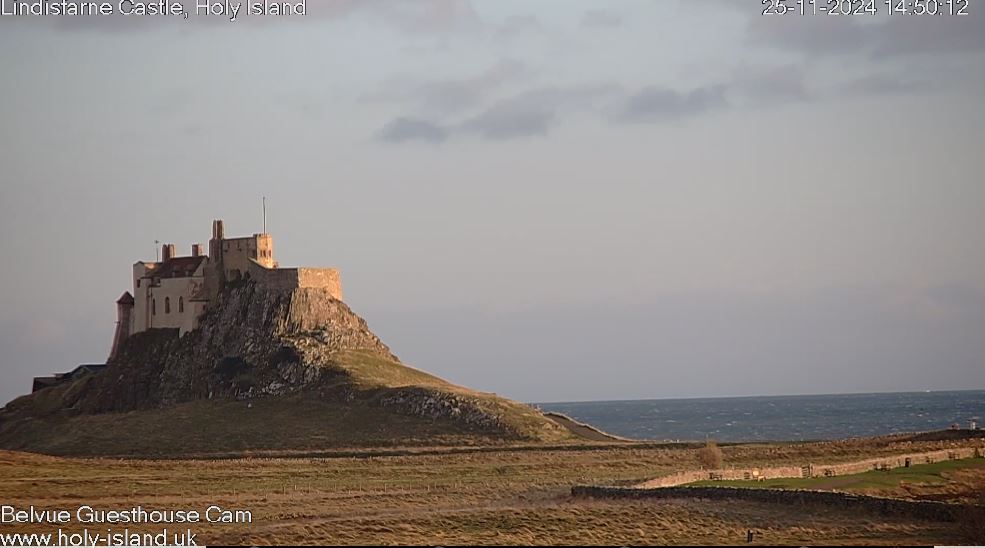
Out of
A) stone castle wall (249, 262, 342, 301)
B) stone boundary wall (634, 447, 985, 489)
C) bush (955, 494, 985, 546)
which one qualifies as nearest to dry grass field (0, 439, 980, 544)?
bush (955, 494, 985, 546)

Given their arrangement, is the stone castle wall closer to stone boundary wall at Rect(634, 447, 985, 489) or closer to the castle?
the castle

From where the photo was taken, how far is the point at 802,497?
161ft

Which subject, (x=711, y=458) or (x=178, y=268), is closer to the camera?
(x=711, y=458)

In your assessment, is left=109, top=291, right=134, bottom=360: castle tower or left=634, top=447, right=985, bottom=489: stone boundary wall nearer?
left=634, top=447, right=985, bottom=489: stone boundary wall

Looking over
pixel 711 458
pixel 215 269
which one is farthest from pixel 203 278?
pixel 711 458

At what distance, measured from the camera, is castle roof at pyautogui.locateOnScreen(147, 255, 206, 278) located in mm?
109000

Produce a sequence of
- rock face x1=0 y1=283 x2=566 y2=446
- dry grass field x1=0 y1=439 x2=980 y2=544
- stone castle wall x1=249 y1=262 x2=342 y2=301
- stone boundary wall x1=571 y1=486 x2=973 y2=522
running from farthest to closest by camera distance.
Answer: stone castle wall x1=249 y1=262 x2=342 y2=301
rock face x1=0 y1=283 x2=566 y2=446
stone boundary wall x1=571 y1=486 x2=973 y2=522
dry grass field x1=0 y1=439 x2=980 y2=544

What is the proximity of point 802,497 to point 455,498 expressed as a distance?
1336 cm

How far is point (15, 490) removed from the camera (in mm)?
60750

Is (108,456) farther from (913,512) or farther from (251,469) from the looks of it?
(913,512)

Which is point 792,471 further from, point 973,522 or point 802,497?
point 973,522

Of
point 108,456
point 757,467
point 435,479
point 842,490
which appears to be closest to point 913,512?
point 842,490

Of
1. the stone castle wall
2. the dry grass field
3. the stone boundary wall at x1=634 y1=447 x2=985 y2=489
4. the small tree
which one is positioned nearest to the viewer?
the dry grass field

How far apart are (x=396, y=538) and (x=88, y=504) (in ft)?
57.5
